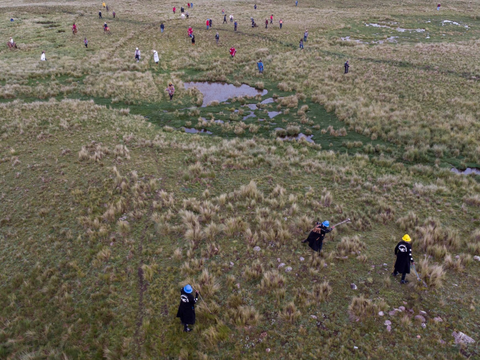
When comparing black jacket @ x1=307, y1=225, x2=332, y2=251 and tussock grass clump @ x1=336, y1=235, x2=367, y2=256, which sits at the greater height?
black jacket @ x1=307, y1=225, x2=332, y2=251

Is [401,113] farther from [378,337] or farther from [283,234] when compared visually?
[378,337]

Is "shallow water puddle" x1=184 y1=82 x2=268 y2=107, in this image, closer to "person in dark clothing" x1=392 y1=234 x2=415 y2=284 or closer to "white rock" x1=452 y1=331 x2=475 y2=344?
"person in dark clothing" x1=392 y1=234 x2=415 y2=284

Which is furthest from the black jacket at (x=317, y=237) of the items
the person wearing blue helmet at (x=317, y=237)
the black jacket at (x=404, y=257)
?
the black jacket at (x=404, y=257)

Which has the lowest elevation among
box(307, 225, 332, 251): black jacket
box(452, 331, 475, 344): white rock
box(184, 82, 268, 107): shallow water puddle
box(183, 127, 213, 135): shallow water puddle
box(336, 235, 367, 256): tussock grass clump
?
box(452, 331, 475, 344): white rock

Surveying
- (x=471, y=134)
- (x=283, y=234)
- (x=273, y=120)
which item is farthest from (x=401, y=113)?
(x=283, y=234)

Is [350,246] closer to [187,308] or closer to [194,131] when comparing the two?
[187,308]

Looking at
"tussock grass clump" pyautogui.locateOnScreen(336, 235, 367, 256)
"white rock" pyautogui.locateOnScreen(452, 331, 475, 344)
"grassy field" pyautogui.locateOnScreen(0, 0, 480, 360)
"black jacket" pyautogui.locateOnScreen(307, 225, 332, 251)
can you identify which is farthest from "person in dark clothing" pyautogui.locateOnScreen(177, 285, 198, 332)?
"white rock" pyautogui.locateOnScreen(452, 331, 475, 344)

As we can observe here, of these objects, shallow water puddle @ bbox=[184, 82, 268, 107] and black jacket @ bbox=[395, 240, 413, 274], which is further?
shallow water puddle @ bbox=[184, 82, 268, 107]

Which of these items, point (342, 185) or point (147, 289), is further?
point (342, 185)
